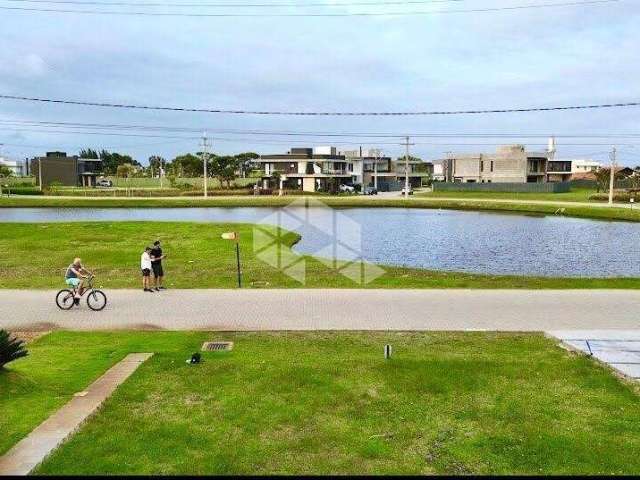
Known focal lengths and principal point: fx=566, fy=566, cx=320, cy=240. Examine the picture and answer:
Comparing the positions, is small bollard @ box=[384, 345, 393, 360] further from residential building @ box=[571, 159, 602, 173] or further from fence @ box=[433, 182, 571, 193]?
residential building @ box=[571, 159, 602, 173]

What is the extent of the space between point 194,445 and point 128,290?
45.3 feet

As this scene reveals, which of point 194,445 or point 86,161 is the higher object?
point 86,161

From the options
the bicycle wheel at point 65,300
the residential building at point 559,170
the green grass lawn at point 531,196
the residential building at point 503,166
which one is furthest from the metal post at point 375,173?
the bicycle wheel at point 65,300

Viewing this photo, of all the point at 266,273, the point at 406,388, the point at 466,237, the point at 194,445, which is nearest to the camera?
the point at 194,445

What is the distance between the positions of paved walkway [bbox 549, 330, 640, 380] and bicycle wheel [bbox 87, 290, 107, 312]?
13558 millimetres

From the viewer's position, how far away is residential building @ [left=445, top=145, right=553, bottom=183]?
113 metres

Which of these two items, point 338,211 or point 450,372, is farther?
point 338,211

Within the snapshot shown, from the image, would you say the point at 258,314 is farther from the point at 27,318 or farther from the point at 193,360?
the point at 27,318

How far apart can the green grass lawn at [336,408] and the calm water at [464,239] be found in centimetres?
1558

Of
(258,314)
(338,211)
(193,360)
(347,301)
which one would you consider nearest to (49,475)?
(193,360)

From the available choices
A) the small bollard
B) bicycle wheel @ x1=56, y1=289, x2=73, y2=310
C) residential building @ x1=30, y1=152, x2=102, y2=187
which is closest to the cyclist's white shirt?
bicycle wheel @ x1=56, y1=289, x2=73, y2=310

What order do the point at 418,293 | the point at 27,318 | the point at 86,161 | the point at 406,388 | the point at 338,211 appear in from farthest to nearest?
the point at 86,161
the point at 338,211
the point at 418,293
the point at 27,318
the point at 406,388

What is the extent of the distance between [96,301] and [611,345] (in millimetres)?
15044

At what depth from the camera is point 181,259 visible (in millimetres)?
28594
